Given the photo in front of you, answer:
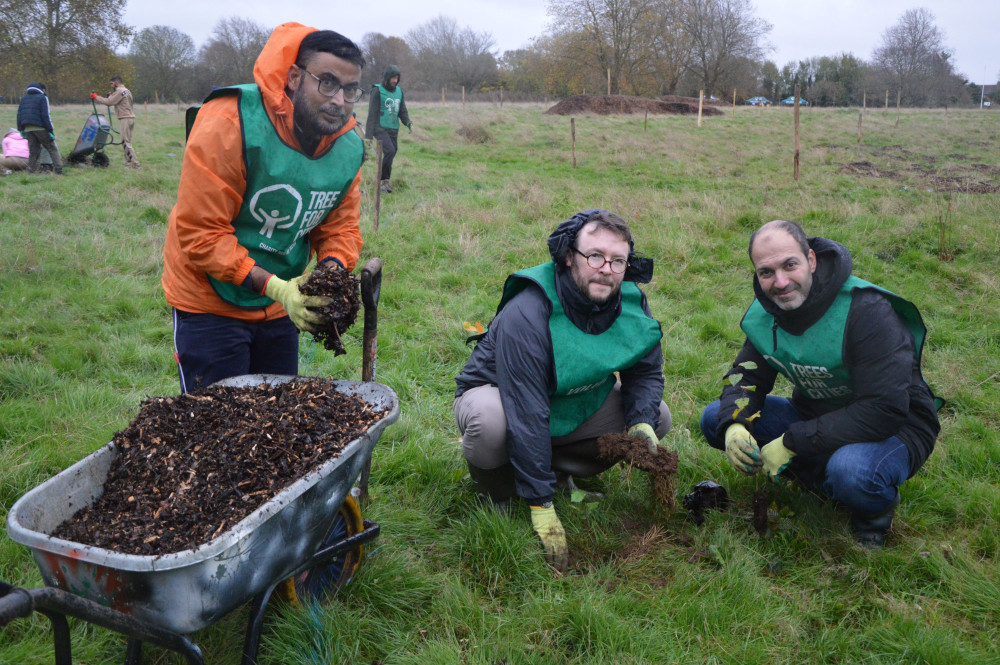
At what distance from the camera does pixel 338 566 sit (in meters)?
2.53

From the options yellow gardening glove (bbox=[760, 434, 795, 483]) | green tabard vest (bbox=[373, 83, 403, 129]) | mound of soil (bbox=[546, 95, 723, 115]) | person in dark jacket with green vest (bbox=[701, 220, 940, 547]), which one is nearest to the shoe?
person in dark jacket with green vest (bbox=[701, 220, 940, 547])

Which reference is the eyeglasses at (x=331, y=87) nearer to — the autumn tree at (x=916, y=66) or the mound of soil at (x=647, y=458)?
the mound of soil at (x=647, y=458)

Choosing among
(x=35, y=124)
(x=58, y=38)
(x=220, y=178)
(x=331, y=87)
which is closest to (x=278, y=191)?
(x=220, y=178)

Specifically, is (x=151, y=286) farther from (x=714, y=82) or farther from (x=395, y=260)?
(x=714, y=82)

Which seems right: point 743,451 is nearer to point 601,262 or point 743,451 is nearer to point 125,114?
point 601,262

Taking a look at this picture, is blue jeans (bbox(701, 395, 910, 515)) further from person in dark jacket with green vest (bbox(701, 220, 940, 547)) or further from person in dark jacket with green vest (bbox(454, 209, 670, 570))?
person in dark jacket with green vest (bbox(454, 209, 670, 570))

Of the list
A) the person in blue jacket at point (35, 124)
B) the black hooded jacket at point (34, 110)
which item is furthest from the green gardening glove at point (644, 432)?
the black hooded jacket at point (34, 110)

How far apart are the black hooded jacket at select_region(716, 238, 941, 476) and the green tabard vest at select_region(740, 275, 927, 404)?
1.1 inches

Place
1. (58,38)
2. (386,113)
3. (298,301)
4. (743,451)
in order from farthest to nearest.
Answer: (58,38)
(386,113)
(743,451)
(298,301)

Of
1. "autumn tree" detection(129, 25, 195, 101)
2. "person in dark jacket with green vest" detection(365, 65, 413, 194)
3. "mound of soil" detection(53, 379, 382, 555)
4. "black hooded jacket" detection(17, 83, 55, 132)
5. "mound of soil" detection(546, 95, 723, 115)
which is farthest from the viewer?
"autumn tree" detection(129, 25, 195, 101)

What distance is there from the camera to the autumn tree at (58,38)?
1024 inches

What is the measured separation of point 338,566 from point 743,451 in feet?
5.61

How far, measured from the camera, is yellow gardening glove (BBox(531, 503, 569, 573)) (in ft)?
8.70

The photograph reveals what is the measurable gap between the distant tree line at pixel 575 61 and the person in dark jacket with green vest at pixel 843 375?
105 feet
